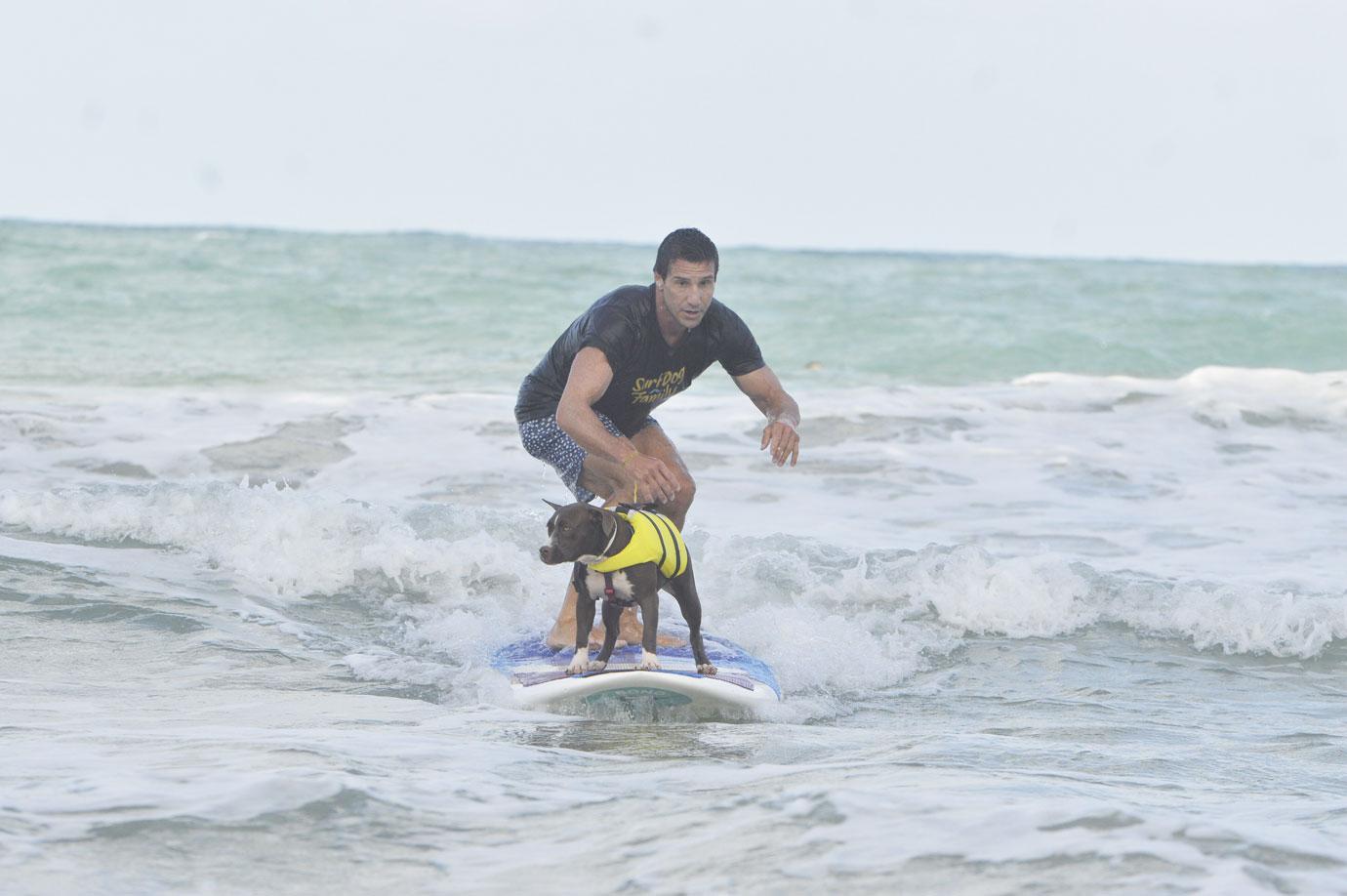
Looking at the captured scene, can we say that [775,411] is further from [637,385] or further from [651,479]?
[651,479]

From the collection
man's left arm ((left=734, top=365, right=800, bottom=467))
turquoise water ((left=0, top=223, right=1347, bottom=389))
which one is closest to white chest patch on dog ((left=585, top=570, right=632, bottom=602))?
man's left arm ((left=734, top=365, right=800, bottom=467))

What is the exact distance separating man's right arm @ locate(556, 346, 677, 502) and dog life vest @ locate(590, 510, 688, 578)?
0.74ft

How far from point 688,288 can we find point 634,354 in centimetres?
40

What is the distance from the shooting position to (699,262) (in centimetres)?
602

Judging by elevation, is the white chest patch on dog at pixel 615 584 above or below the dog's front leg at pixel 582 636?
above

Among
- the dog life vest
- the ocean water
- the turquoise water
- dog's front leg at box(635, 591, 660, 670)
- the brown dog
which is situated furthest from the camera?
the turquoise water

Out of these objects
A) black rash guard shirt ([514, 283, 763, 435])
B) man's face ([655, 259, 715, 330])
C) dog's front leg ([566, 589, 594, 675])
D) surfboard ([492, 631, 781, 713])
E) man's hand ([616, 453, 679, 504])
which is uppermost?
man's face ([655, 259, 715, 330])

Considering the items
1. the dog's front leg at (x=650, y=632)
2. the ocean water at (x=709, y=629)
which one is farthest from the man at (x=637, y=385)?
the ocean water at (x=709, y=629)

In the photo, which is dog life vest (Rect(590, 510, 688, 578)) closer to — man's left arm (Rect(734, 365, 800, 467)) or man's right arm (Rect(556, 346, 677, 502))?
man's right arm (Rect(556, 346, 677, 502))

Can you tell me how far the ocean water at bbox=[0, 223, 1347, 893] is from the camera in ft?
12.1

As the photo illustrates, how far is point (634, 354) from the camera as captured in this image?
20.6ft

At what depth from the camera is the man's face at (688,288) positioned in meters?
6.01

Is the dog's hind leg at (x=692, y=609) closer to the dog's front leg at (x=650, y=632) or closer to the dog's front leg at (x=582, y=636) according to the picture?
the dog's front leg at (x=650, y=632)

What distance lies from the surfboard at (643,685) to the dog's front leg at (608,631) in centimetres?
5
